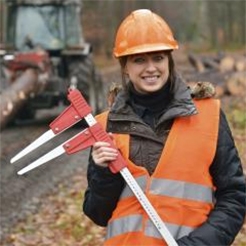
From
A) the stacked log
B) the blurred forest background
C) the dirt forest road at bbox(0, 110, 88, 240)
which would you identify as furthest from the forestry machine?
the blurred forest background

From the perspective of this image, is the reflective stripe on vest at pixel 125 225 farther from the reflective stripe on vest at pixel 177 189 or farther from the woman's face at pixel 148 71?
the woman's face at pixel 148 71

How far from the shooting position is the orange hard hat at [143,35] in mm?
3031

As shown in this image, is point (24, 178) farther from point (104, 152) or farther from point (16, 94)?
point (104, 152)

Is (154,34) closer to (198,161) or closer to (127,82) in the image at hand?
(127,82)

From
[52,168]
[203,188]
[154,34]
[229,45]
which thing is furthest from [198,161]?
[229,45]

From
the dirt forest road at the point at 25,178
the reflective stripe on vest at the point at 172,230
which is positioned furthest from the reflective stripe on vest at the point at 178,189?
the dirt forest road at the point at 25,178

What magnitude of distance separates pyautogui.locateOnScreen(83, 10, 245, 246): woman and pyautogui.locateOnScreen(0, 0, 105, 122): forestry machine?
1095cm

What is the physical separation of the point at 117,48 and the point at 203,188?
704 millimetres

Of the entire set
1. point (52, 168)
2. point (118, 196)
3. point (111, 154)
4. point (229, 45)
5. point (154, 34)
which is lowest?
point (229, 45)

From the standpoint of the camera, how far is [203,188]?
300 centimetres

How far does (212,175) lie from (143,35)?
655 millimetres

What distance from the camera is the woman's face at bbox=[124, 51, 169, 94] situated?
9.98ft

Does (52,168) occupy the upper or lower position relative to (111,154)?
lower

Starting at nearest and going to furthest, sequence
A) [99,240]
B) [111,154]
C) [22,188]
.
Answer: [111,154], [99,240], [22,188]
